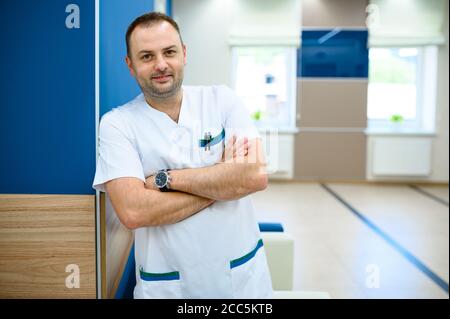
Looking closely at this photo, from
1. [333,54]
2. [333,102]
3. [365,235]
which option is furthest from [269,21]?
[365,235]

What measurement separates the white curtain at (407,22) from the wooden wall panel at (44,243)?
6641mm

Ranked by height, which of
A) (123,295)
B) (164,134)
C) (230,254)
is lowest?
(123,295)

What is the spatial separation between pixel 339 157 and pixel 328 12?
219cm

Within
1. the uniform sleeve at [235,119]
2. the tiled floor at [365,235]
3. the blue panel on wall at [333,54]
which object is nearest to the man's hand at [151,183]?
the uniform sleeve at [235,119]

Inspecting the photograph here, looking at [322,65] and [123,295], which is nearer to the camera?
[123,295]

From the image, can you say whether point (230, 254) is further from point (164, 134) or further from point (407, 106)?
point (407, 106)

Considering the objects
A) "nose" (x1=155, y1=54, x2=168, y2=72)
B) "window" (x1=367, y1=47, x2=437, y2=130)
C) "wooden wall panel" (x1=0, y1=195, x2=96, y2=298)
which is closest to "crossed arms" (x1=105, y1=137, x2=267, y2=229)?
"wooden wall panel" (x1=0, y1=195, x2=96, y2=298)

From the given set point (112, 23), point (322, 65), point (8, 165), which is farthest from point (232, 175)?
point (322, 65)

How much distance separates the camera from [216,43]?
7391 mm

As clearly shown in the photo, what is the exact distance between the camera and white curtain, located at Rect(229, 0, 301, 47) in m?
7.20

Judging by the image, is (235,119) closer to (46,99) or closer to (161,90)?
(161,90)

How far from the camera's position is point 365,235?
15.3ft

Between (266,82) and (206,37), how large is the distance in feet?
3.78

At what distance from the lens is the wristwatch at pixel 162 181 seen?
4.21 ft
